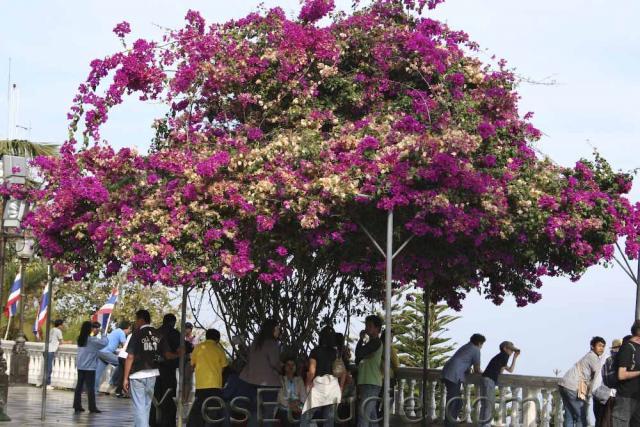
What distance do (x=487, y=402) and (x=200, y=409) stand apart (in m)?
4.25

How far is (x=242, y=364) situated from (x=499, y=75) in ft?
19.1

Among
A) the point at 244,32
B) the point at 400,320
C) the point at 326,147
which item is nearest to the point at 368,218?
the point at 326,147

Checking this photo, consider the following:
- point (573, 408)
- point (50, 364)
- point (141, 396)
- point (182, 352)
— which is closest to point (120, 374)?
point (50, 364)

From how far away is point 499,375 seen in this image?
1988 centimetres

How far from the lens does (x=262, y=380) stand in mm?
18484

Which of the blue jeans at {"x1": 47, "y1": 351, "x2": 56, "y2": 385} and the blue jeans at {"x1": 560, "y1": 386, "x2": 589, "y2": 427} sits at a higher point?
the blue jeans at {"x1": 47, "y1": 351, "x2": 56, "y2": 385}

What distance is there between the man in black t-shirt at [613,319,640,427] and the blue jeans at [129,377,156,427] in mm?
6151

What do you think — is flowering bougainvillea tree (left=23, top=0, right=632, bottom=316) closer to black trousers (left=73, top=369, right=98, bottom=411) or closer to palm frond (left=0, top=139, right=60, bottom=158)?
black trousers (left=73, top=369, right=98, bottom=411)

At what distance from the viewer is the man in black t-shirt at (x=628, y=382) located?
14.4 meters

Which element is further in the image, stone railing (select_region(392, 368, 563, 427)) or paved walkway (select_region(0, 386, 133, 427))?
paved walkway (select_region(0, 386, 133, 427))

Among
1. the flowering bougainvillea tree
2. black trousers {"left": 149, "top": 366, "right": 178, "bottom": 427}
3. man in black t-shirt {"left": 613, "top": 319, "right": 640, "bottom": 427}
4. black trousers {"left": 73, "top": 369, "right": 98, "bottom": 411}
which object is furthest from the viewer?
black trousers {"left": 73, "top": 369, "right": 98, "bottom": 411}

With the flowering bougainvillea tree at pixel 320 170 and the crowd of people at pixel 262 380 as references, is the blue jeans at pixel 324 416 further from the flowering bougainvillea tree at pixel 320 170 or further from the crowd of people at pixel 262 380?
the flowering bougainvillea tree at pixel 320 170

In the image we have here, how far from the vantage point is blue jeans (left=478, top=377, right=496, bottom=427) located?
19.3m

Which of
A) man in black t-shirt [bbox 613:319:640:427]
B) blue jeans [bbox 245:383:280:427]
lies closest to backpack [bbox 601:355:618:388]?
man in black t-shirt [bbox 613:319:640:427]
